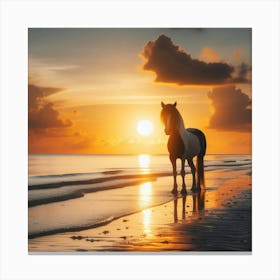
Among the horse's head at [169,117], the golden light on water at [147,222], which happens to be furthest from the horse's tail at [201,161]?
the golden light on water at [147,222]

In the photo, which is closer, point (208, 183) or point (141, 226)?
point (141, 226)

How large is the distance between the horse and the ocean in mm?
82

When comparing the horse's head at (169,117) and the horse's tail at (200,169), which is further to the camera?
the horse's tail at (200,169)

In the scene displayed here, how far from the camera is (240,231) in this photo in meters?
7.21

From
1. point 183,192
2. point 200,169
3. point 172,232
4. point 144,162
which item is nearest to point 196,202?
point 183,192

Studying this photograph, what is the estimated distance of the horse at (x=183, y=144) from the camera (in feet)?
24.1

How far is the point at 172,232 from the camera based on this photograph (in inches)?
276

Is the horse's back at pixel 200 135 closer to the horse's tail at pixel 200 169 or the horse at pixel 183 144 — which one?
the horse at pixel 183 144

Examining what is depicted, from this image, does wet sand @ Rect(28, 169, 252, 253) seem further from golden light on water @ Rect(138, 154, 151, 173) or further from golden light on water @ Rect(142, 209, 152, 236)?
golden light on water @ Rect(138, 154, 151, 173)

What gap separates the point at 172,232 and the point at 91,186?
107cm

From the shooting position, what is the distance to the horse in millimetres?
7336
